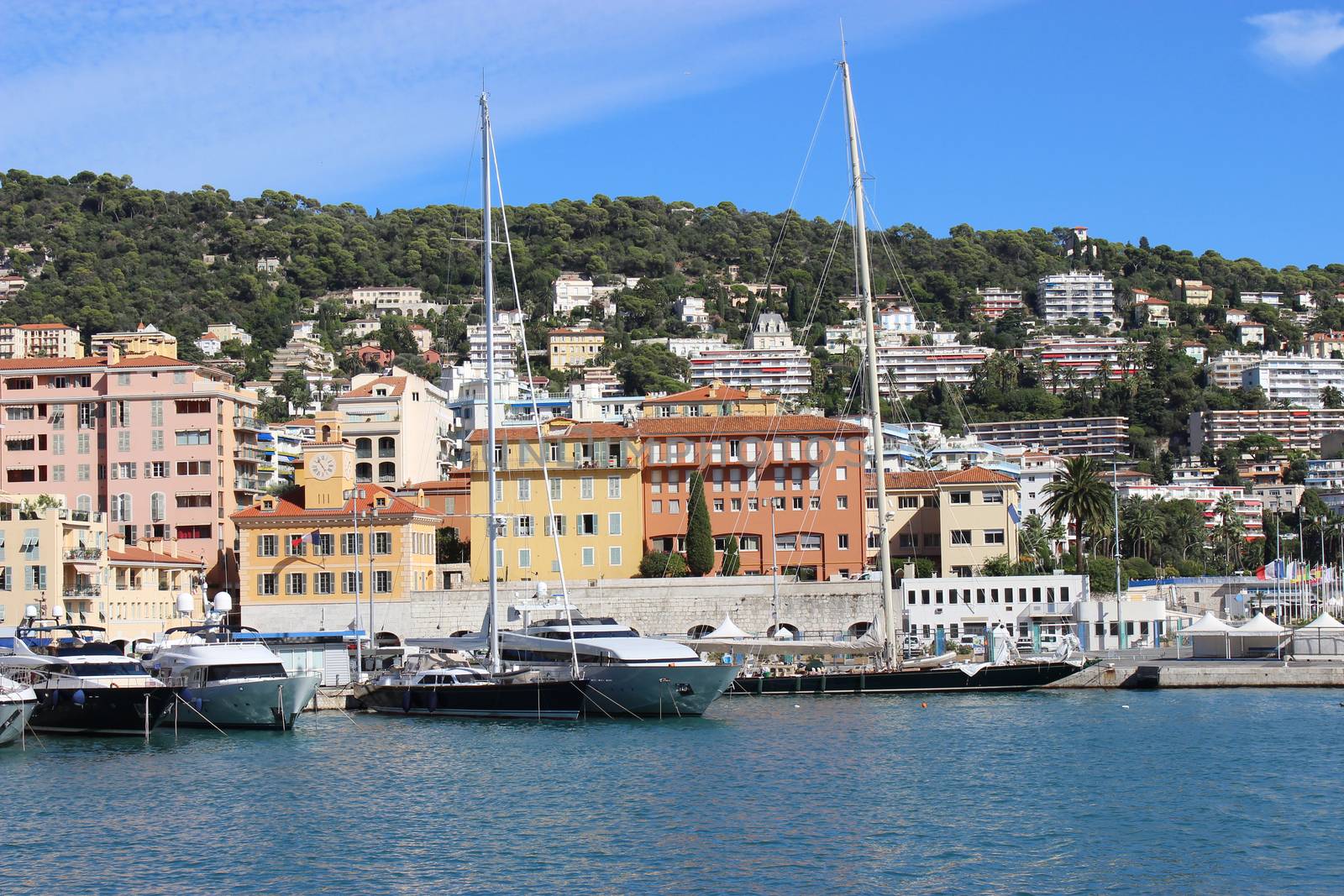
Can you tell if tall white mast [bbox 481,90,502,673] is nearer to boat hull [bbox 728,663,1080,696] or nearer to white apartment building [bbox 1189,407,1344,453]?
boat hull [bbox 728,663,1080,696]

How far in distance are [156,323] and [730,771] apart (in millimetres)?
163968

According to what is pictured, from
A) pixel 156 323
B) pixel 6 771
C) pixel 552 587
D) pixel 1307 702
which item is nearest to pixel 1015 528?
pixel 552 587

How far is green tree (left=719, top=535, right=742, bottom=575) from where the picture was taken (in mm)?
84500

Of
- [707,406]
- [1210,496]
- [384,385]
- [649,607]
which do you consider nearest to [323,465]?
[649,607]

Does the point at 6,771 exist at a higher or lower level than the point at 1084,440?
lower

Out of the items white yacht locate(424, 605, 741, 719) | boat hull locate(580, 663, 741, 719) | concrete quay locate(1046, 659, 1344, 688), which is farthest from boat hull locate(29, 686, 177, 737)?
concrete quay locate(1046, 659, 1344, 688)

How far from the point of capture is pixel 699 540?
278 ft

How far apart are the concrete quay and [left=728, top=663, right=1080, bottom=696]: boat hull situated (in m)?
2.40

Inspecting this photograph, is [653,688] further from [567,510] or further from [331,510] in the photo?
[331,510]

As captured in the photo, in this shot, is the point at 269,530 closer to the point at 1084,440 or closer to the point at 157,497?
the point at 157,497

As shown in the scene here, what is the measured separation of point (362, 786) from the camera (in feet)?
135

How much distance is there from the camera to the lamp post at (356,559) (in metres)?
66.0

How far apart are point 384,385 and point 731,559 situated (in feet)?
111

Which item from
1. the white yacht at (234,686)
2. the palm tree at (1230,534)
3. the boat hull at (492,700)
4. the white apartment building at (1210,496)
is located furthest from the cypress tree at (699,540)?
the white apartment building at (1210,496)
